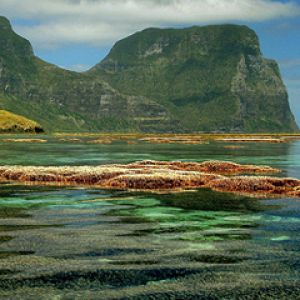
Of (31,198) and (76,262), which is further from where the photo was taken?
(31,198)

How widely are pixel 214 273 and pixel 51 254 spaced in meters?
5.96

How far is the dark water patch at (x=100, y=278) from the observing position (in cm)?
1534

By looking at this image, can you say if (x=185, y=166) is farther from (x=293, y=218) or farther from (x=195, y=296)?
(x=195, y=296)

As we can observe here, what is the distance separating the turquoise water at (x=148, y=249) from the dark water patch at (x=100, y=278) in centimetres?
3

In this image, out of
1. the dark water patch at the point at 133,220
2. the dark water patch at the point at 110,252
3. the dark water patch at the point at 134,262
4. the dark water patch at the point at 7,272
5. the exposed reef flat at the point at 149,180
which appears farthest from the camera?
the exposed reef flat at the point at 149,180

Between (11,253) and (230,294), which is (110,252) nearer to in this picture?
(11,253)

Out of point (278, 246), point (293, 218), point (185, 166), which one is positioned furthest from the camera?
point (185, 166)

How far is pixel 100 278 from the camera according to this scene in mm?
16047

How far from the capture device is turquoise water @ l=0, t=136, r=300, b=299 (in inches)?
599

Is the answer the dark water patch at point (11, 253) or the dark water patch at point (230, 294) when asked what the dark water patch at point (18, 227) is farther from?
the dark water patch at point (230, 294)

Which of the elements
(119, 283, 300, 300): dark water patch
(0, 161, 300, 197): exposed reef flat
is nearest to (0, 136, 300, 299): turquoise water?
(119, 283, 300, 300): dark water patch

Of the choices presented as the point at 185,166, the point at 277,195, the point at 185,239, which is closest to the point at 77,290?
the point at 185,239

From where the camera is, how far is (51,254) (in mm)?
18812

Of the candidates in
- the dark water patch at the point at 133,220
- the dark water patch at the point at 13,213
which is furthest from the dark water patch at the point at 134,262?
the dark water patch at the point at 13,213
